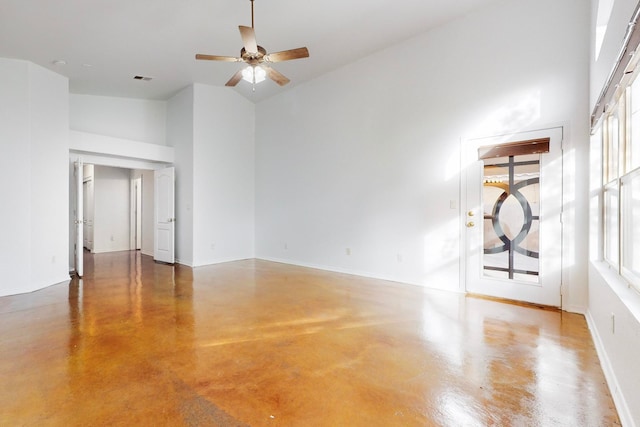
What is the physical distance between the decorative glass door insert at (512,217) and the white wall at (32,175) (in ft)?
21.4

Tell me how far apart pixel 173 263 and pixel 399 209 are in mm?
4825

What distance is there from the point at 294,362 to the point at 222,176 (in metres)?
5.20

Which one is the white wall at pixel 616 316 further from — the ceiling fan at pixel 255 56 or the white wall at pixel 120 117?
the white wall at pixel 120 117

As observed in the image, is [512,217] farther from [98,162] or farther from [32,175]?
[98,162]

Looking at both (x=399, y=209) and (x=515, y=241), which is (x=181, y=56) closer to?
(x=399, y=209)

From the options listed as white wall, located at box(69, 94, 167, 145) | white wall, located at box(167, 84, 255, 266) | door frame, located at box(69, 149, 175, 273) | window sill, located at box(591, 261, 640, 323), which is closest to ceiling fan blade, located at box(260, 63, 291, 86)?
white wall, located at box(167, 84, 255, 266)

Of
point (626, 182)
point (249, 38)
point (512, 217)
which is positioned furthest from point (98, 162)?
point (626, 182)

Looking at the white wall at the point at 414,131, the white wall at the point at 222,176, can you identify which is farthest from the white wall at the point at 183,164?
the white wall at the point at 414,131

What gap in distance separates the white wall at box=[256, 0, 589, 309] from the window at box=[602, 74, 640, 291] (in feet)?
2.78

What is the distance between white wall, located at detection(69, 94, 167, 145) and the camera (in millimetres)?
5801

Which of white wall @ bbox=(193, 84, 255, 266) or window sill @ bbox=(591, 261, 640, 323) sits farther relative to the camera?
white wall @ bbox=(193, 84, 255, 266)

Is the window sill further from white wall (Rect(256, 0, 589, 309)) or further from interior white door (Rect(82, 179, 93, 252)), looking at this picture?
interior white door (Rect(82, 179, 93, 252))

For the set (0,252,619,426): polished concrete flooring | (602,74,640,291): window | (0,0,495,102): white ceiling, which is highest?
(0,0,495,102): white ceiling

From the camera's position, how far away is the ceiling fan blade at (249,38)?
9.25 ft
